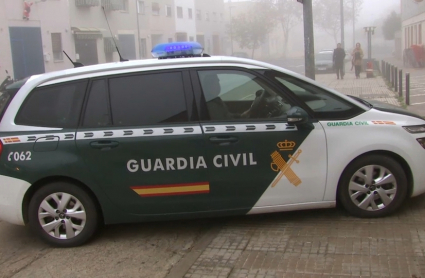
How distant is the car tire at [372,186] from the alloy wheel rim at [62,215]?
2491mm

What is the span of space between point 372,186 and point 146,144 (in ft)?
7.18

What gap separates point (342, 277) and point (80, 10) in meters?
30.2

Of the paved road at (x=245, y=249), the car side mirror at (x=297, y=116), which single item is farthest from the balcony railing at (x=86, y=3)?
the car side mirror at (x=297, y=116)

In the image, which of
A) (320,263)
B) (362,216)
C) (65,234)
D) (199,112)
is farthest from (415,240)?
(65,234)

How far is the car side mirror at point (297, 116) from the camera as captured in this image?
465 centimetres

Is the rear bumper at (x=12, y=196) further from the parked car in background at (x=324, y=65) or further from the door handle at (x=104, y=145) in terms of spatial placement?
the parked car in background at (x=324, y=65)

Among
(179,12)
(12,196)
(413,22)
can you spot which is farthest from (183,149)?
(179,12)

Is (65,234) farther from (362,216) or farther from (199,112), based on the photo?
(362,216)

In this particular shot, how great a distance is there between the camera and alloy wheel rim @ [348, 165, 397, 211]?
4824 millimetres

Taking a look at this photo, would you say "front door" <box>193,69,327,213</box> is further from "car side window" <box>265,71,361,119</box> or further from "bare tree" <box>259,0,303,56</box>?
"bare tree" <box>259,0,303,56</box>

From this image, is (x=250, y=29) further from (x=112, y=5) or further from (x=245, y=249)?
(x=245, y=249)

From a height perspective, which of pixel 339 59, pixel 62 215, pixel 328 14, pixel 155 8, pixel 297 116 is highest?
pixel 328 14

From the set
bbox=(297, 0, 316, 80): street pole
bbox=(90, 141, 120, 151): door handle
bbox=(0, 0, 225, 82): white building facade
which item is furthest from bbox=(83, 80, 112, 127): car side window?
bbox=(0, 0, 225, 82): white building facade

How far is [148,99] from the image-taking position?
477 centimetres
